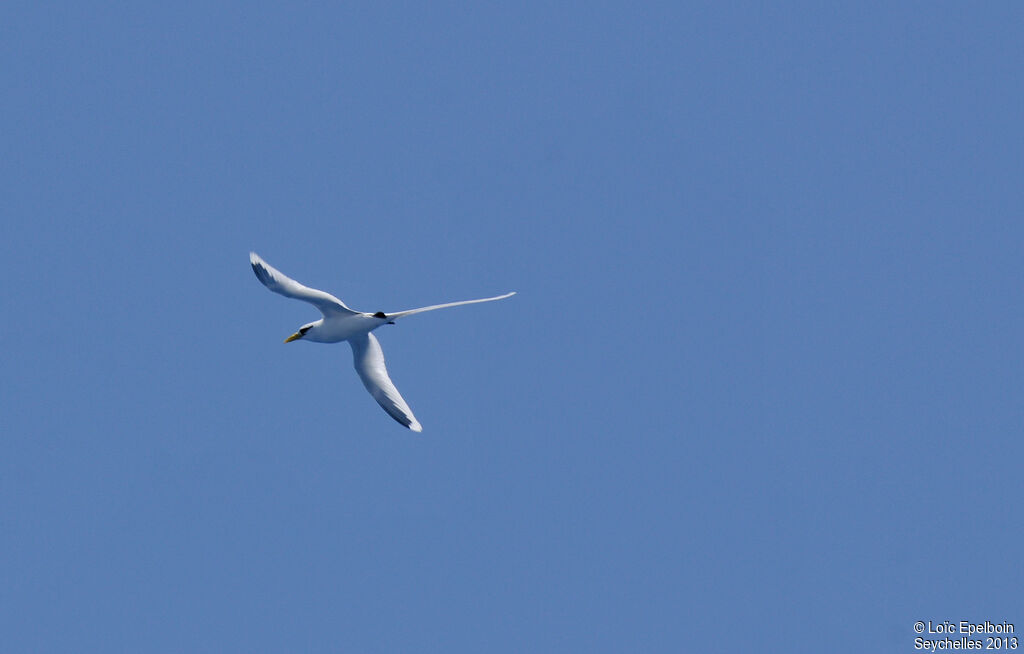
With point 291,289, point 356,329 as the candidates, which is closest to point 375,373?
point 356,329

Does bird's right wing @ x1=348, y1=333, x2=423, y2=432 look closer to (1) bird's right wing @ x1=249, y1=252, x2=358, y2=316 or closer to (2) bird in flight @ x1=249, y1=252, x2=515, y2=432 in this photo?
(2) bird in flight @ x1=249, y1=252, x2=515, y2=432

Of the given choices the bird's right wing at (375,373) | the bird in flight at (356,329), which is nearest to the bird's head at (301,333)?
the bird in flight at (356,329)

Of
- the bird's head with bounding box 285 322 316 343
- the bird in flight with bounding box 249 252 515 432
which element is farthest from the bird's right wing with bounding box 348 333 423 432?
the bird's head with bounding box 285 322 316 343

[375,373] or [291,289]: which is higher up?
[375,373]

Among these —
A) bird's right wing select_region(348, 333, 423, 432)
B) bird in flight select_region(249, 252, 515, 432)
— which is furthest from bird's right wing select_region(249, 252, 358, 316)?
bird's right wing select_region(348, 333, 423, 432)

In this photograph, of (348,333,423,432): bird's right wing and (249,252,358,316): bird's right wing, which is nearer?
(249,252,358,316): bird's right wing

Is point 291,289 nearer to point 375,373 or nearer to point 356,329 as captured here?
point 356,329

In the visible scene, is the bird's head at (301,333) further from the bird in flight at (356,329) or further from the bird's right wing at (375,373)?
the bird's right wing at (375,373)
